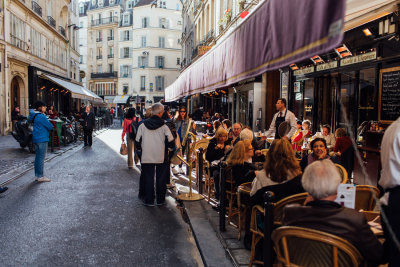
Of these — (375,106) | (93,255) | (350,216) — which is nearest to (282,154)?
(350,216)

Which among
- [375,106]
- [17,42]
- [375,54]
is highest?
[17,42]

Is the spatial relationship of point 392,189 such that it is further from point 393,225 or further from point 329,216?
point 329,216

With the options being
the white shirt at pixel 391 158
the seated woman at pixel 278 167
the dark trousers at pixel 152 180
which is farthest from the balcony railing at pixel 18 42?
the white shirt at pixel 391 158

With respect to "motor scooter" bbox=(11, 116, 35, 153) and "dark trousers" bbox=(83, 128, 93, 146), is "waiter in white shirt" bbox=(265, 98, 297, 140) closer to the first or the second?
"motor scooter" bbox=(11, 116, 35, 153)

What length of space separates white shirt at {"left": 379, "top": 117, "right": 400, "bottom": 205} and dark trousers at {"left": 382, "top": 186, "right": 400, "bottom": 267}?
0.20ft

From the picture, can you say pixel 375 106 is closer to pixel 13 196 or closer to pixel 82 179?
pixel 82 179

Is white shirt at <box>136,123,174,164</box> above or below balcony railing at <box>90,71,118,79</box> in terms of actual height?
below

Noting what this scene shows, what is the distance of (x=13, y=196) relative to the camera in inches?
282

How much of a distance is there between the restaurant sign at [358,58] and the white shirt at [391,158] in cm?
604

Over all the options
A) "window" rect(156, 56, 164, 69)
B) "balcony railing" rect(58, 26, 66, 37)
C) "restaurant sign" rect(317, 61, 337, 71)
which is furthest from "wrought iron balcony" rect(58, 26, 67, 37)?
"restaurant sign" rect(317, 61, 337, 71)

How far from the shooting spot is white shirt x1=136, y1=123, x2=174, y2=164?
656 centimetres

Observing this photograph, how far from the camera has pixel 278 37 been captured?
289 cm

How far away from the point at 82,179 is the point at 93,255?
16.4ft

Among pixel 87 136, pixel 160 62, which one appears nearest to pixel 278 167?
pixel 87 136
